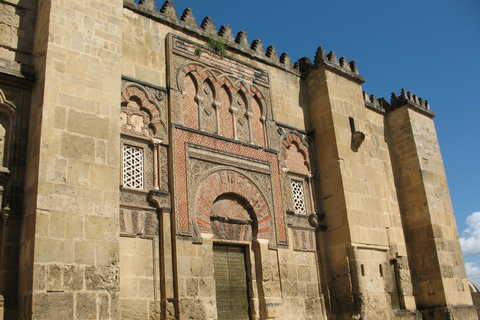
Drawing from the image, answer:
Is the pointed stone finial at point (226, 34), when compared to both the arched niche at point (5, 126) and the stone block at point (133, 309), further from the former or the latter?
the stone block at point (133, 309)

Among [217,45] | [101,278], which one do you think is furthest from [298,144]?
[101,278]

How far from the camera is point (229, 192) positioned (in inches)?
294

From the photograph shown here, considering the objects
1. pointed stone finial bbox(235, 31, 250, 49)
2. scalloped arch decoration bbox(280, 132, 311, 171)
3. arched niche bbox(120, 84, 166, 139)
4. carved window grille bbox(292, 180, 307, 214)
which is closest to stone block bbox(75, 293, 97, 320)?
arched niche bbox(120, 84, 166, 139)

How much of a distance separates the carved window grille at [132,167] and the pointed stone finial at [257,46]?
3.32 meters

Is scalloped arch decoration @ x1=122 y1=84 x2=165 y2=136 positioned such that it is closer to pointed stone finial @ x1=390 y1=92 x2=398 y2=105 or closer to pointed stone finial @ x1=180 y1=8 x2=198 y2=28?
pointed stone finial @ x1=180 y1=8 x2=198 y2=28

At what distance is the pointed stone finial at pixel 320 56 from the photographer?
948 cm

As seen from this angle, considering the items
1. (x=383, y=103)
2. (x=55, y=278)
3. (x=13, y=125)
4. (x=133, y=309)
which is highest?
(x=383, y=103)

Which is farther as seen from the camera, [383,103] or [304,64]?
[383,103]

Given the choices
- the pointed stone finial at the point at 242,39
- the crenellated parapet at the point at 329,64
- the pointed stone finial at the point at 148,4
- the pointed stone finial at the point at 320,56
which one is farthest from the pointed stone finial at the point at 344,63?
the pointed stone finial at the point at 148,4

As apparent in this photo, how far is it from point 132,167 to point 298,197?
314 cm

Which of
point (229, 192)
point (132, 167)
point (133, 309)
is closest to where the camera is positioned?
point (133, 309)

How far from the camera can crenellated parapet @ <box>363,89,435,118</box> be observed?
10777 millimetres

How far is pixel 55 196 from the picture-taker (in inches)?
205

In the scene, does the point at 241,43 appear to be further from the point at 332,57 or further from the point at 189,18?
the point at 332,57
